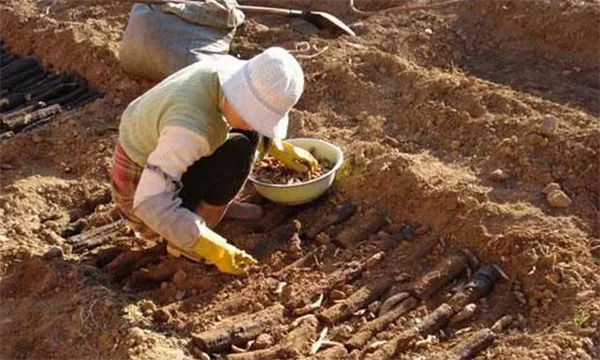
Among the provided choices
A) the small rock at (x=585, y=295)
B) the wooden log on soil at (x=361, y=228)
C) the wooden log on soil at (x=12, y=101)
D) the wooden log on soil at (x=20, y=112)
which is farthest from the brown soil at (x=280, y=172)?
the wooden log on soil at (x=12, y=101)

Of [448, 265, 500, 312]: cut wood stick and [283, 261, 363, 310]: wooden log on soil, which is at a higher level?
[448, 265, 500, 312]: cut wood stick

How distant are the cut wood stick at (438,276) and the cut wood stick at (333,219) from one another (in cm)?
53

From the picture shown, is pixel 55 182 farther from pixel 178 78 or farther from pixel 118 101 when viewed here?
pixel 178 78

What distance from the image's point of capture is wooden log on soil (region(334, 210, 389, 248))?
375 cm

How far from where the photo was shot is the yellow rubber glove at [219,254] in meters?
3.32

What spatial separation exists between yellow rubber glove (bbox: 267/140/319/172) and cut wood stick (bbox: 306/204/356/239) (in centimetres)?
23

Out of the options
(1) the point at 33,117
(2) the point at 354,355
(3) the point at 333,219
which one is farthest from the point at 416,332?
(1) the point at 33,117

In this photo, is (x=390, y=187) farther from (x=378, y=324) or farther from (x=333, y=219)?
(x=378, y=324)

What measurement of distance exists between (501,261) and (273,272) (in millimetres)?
929

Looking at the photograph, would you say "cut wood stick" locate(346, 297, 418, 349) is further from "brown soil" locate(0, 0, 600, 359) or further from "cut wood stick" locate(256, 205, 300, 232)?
"cut wood stick" locate(256, 205, 300, 232)

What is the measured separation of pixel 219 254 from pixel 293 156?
0.75m

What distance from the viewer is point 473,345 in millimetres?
3150

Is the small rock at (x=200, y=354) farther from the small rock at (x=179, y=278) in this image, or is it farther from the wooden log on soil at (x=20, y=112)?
the wooden log on soil at (x=20, y=112)

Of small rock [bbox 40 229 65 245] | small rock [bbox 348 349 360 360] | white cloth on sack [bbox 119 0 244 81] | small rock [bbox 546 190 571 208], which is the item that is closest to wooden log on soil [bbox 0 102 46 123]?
white cloth on sack [bbox 119 0 244 81]
